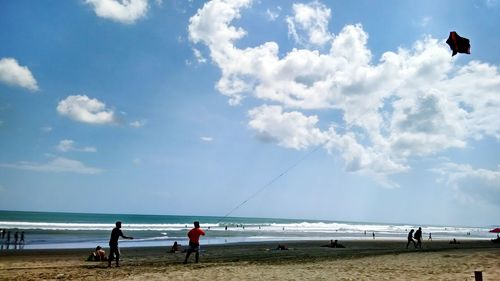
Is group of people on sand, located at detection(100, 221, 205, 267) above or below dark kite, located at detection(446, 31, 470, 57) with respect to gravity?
below

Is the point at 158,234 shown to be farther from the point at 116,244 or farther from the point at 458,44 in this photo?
the point at 458,44

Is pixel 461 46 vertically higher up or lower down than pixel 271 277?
higher up

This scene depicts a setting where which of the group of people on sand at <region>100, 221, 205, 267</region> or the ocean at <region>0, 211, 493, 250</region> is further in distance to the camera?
the ocean at <region>0, 211, 493, 250</region>

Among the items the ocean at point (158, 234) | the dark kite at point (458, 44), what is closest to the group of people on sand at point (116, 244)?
the dark kite at point (458, 44)

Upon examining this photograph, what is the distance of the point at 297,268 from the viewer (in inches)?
601

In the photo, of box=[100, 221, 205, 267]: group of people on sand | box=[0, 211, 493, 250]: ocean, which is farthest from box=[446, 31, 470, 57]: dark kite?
box=[0, 211, 493, 250]: ocean

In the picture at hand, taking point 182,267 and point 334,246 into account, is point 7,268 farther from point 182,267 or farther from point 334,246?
point 334,246

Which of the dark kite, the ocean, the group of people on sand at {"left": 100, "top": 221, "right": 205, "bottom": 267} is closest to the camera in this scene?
the dark kite

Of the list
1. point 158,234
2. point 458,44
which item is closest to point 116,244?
point 458,44

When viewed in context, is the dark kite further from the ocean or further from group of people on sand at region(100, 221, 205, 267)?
the ocean

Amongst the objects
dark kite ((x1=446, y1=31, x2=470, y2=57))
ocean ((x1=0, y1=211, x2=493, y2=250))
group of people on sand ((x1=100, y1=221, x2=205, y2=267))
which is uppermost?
dark kite ((x1=446, y1=31, x2=470, y2=57))

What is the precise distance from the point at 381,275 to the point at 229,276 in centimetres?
478

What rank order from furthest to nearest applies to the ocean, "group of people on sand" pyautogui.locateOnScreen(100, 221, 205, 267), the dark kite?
the ocean < "group of people on sand" pyautogui.locateOnScreen(100, 221, 205, 267) < the dark kite

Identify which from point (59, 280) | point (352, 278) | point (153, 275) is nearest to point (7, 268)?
point (59, 280)
